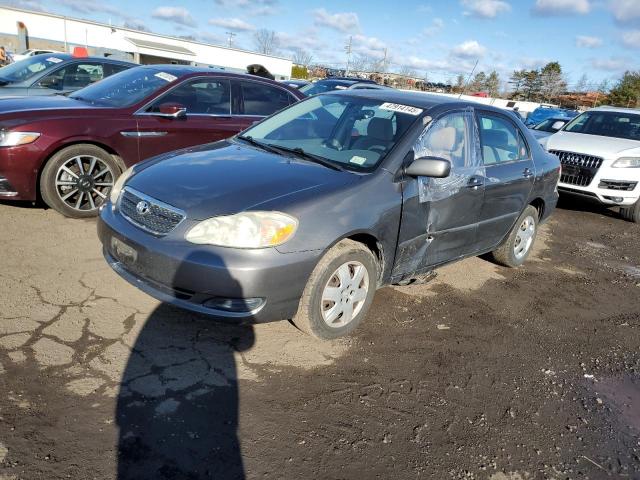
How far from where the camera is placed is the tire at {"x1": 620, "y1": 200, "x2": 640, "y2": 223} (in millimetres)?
8062

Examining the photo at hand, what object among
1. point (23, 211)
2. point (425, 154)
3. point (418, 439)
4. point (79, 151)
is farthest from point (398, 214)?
point (23, 211)

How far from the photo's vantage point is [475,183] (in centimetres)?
406

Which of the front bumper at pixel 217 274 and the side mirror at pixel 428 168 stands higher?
the side mirror at pixel 428 168

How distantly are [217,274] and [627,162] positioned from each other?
24.4ft

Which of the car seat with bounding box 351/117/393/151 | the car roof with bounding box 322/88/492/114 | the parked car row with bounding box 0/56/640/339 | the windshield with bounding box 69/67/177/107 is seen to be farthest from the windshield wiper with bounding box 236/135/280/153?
the windshield with bounding box 69/67/177/107

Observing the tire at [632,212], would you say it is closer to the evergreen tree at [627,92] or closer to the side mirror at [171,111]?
the side mirror at [171,111]

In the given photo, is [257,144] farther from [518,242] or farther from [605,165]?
[605,165]

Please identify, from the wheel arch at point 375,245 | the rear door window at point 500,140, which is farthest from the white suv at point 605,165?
the wheel arch at point 375,245

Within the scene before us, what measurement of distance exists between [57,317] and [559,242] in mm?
6088

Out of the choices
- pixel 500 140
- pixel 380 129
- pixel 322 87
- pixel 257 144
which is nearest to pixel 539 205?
pixel 500 140

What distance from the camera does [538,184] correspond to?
4980 millimetres

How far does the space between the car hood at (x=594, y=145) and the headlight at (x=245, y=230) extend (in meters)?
6.85

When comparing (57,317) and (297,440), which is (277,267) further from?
(57,317)

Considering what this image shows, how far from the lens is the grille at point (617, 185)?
25.4 feet
